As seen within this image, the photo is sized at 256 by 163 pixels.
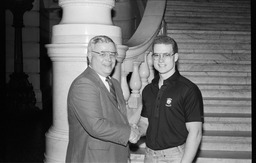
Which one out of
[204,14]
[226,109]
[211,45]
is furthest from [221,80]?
[204,14]

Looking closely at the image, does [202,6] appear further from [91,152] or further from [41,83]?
[91,152]

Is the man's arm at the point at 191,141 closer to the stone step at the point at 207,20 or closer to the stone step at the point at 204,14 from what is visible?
the stone step at the point at 207,20

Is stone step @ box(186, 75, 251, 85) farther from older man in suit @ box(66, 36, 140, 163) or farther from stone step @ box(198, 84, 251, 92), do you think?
older man in suit @ box(66, 36, 140, 163)

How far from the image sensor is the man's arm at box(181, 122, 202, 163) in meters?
2.30

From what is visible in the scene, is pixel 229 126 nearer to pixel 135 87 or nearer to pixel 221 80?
pixel 221 80

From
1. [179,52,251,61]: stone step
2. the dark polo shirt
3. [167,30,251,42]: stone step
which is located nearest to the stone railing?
[179,52,251,61]: stone step

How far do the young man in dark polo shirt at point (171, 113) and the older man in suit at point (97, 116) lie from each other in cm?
20

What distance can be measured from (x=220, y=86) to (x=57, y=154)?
3501mm

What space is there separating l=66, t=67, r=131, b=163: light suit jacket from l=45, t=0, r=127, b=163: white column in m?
1.27

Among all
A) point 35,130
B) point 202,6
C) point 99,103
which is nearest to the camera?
point 99,103

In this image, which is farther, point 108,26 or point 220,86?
point 220,86

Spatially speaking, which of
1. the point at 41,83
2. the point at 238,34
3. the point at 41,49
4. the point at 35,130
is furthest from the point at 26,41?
the point at 238,34

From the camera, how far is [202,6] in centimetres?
923

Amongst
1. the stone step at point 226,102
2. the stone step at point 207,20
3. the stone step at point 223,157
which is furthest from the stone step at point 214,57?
the stone step at point 223,157
